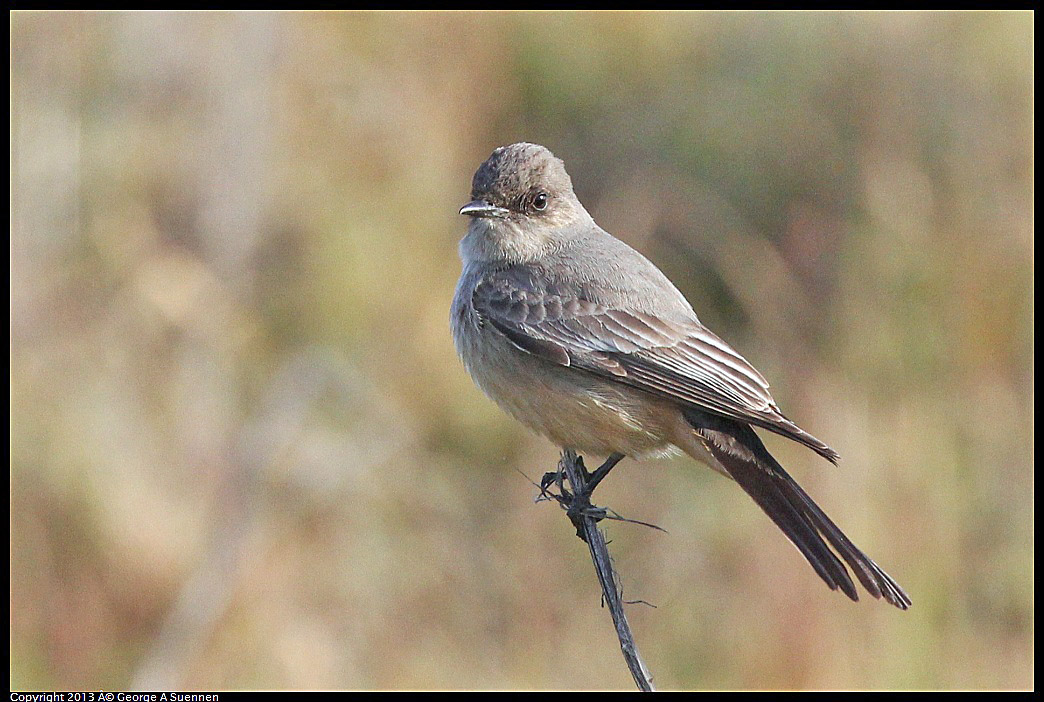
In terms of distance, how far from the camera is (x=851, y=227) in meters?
7.41

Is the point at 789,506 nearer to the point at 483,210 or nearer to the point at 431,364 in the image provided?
the point at 483,210

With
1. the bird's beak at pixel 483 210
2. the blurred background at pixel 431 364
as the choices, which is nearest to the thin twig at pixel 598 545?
the bird's beak at pixel 483 210

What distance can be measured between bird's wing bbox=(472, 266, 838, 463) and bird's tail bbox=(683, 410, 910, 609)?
17cm

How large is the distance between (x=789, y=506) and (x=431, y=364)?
3942mm

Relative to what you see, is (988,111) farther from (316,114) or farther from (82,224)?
(82,224)

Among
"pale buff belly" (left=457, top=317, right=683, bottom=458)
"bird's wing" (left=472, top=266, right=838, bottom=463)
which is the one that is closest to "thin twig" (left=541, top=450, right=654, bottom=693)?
"pale buff belly" (left=457, top=317, right=683, bottom=458)

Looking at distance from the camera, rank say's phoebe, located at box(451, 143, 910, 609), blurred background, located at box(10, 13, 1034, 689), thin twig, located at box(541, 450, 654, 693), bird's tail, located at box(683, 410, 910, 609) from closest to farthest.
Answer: thin twig, located at box(541, 450, 654, 693) → bird's tail, located at box(683, 410, 910, 609) → say's phoebe, located at box(451, 143, 910, 609) → blurred background, located at box(10, 13, 1034, 689)

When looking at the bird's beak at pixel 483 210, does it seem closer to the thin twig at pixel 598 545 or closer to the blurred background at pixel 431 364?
the thin twig at pixel 598 545

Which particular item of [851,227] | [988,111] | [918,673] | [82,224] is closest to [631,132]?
[851,227]

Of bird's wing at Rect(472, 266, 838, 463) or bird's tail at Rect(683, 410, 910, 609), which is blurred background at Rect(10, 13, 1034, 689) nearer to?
bird's tail at Rect(683, 410, 910, 609)

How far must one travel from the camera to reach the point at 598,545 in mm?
3695

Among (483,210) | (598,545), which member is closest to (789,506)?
(598,545)

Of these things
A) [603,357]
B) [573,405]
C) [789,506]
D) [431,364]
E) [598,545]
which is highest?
[431,364]

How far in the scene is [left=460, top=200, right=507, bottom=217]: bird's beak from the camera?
4691mm
